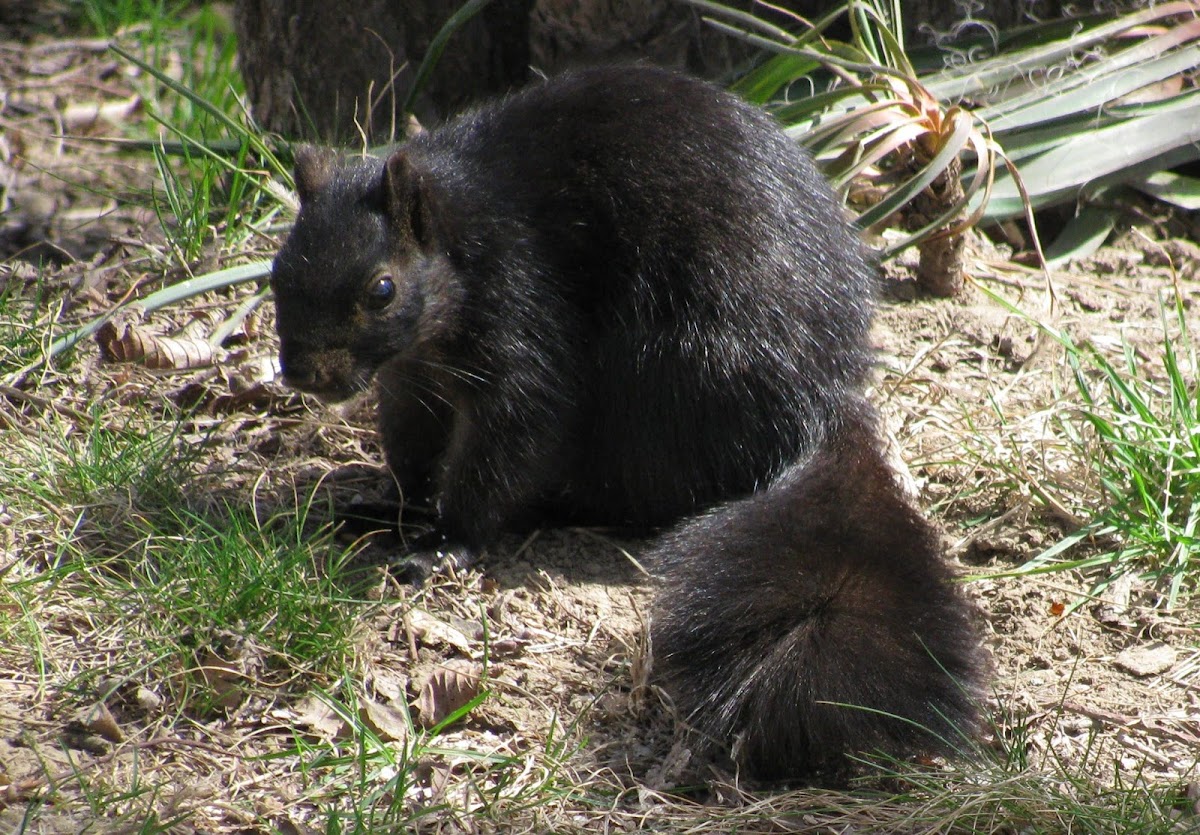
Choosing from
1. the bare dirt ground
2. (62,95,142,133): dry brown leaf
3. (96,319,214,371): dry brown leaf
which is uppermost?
(62,95,142,133): dry brown leaf

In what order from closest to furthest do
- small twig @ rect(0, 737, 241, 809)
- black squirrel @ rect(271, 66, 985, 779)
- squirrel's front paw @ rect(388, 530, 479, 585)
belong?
small twig @ rect(0, 737, 241, 809)
black squirrel @ rect(271, 66, 985, 779)
squirrel's front paw @ rect(388, 530, 479, 585)

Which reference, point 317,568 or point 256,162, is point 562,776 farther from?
point 256,162

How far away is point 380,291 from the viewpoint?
319cm

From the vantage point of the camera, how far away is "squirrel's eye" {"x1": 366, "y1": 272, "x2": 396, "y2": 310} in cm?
317

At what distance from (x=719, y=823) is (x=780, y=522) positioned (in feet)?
2.51

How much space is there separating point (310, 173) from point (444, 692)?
1.38 meters

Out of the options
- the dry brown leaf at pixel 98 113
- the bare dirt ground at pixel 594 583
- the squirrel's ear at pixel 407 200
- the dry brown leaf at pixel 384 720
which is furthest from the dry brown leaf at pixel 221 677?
the dry brown leaf at pixel 98 113

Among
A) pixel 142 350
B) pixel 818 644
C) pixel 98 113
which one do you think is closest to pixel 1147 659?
pixel 818 644

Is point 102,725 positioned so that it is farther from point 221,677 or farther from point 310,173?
point 310,173

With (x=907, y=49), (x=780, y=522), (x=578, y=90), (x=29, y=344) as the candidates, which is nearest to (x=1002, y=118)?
(x=907, y=49)

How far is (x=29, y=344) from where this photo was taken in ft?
13.1

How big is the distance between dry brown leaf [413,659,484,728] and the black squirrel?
0.56 metres

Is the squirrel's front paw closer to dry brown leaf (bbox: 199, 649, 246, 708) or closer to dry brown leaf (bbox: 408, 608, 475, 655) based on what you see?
dry brown leaf (bbox: 408, 608, 475, 655)

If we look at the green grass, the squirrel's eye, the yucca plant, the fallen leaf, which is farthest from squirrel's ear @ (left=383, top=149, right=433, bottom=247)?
the fallen leaf
